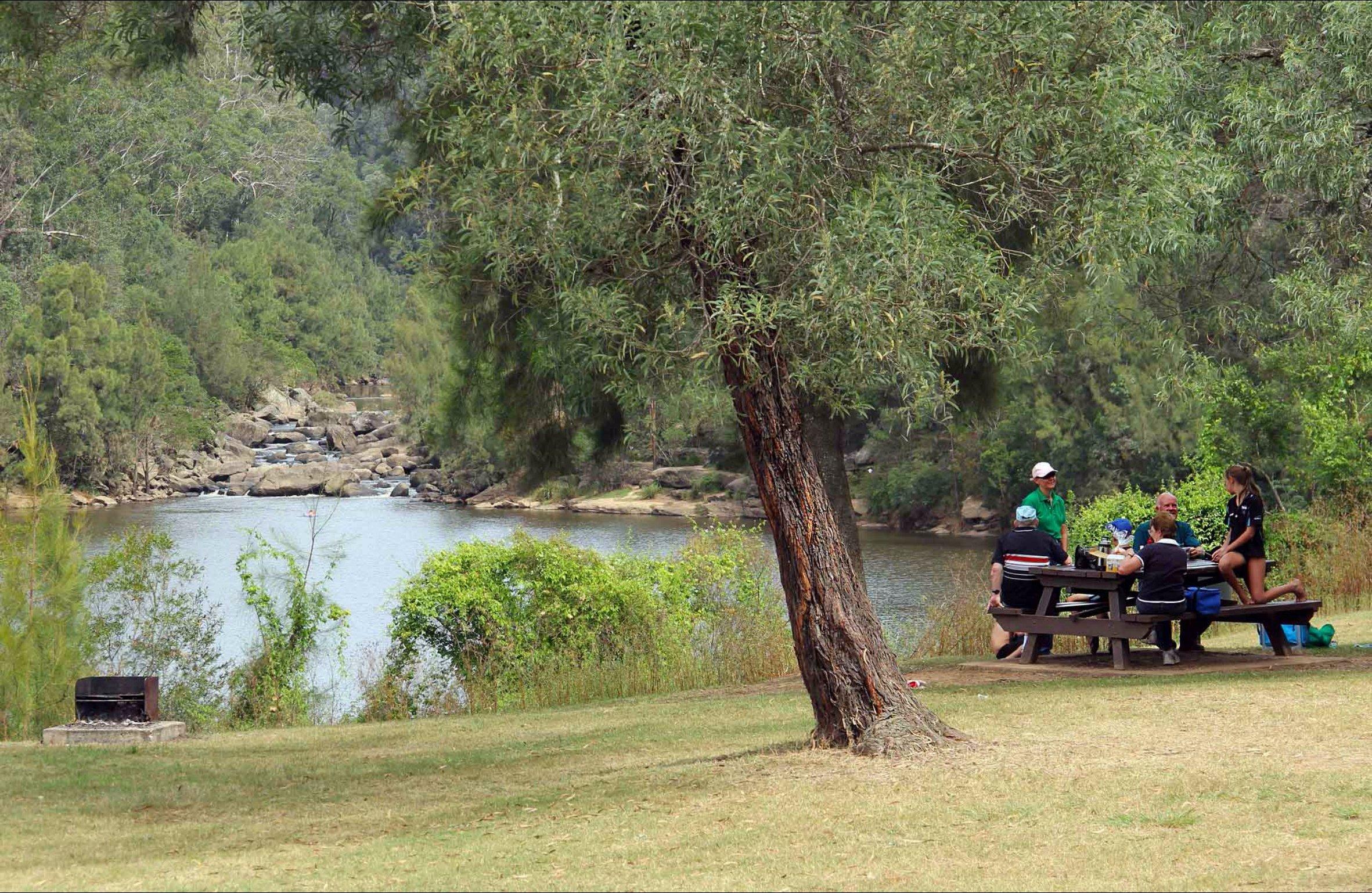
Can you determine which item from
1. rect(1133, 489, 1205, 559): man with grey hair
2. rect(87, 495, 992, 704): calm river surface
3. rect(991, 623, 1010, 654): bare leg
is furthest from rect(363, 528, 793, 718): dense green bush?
rect(1133, 489, 1205, 559): man with grey hair

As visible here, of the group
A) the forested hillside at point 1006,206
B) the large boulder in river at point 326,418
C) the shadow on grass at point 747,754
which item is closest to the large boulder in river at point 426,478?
the large boulder in river at point 326,418

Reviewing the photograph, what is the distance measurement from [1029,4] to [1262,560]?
511cm

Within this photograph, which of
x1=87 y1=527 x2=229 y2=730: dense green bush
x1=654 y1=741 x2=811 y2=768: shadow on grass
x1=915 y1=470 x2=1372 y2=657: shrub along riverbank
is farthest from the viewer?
x1=915 y1=470 x2=1372 y2=657: shrub along riverbank

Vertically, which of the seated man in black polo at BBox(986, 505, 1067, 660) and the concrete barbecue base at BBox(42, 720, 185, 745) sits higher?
the seated man in black polo at BBox(986, 505, 1067, 660)

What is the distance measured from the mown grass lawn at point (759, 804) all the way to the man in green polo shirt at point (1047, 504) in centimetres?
195

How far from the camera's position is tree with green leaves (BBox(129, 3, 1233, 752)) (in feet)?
21.6

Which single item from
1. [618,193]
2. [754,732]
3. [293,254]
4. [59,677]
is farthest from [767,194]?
[293,254]

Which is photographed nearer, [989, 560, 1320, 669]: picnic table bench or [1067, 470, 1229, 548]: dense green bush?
[989, 560, 1320, 669]: picnic table bench

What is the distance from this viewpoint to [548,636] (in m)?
12.2

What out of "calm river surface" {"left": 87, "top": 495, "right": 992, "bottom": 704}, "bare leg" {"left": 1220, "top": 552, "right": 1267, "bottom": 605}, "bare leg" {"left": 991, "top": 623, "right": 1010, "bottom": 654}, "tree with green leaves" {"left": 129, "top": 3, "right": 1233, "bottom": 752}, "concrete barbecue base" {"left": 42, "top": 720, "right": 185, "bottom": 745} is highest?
"tree with green leaves" {"left": 129, "top": 3, "right": 1233, "bottom": 752}

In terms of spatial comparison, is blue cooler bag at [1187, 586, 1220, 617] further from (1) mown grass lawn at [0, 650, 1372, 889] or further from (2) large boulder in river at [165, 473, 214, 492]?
(2) large boulder in river at [165, 473, 214, 492]

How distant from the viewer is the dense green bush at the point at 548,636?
1173 cm

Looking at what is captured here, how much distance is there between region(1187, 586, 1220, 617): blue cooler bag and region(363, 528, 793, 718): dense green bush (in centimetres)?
348

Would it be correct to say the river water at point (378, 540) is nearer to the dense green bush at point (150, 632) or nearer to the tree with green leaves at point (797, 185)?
the dense green bush at point (150, 632)
